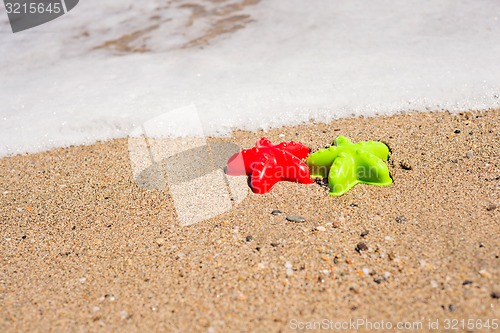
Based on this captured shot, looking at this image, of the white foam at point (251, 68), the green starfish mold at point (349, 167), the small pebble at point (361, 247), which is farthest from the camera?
the white foam at point (251, 68)

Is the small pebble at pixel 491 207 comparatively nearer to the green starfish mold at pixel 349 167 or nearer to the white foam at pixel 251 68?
the green starfish mold at pixel 349 167

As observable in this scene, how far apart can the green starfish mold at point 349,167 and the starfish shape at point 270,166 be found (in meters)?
0.12

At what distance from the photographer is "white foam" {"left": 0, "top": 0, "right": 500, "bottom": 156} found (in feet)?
13.7

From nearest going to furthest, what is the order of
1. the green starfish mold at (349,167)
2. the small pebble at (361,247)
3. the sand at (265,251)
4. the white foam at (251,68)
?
the sand at (265,251) → the small pebble at (361,247) → the green starfish mold at (349,167) → the white foam at (251,68)

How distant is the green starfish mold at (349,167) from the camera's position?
3.04 metres

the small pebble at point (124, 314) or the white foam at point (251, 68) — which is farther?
the white foam at point (251, 68)

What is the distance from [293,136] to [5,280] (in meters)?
2.13

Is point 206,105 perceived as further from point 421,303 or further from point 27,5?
point 27,5

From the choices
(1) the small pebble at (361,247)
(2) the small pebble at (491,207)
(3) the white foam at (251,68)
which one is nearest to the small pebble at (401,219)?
(1) the small pebble at (361,247)

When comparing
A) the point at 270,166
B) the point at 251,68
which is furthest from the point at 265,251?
the point at 251,68

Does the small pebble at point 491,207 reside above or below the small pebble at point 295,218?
below

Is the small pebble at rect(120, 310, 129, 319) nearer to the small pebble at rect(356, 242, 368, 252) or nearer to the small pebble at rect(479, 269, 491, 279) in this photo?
the small pebble at rect(356, 242, 368, 252)

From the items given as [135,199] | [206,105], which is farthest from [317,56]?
[135,199]

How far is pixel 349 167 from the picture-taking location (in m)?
3.07
